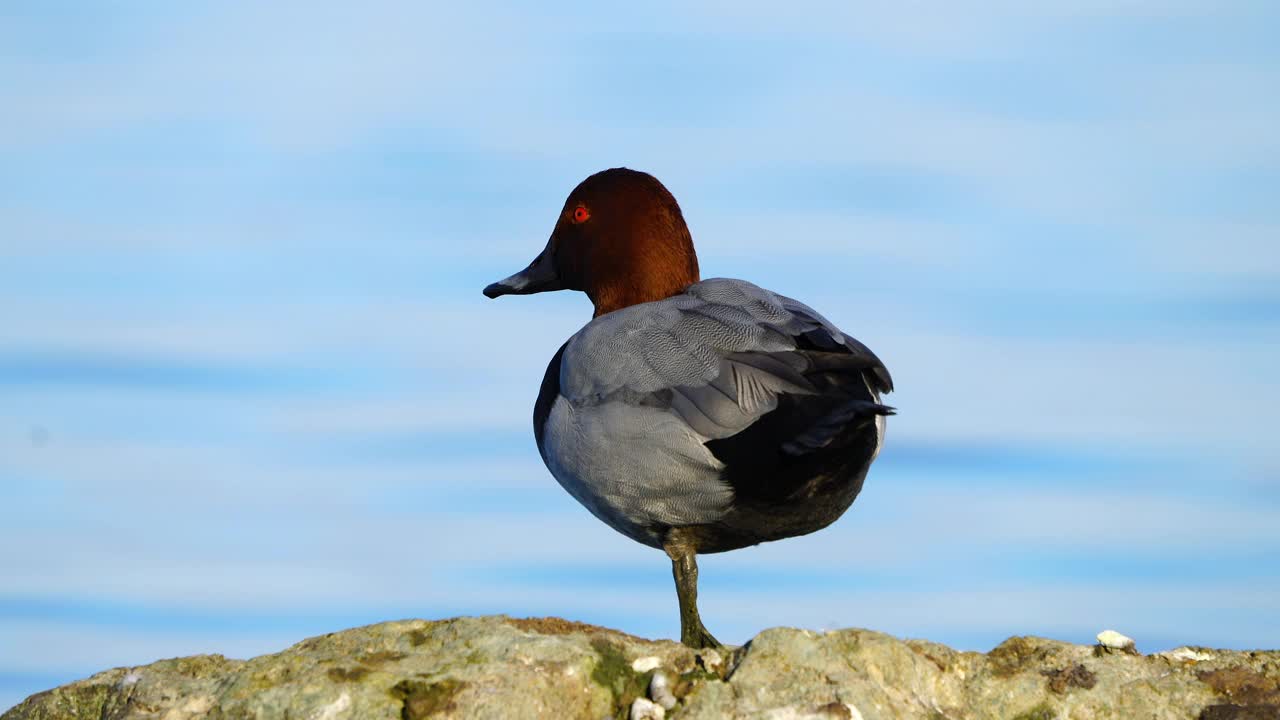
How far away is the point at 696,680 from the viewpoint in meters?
5.08

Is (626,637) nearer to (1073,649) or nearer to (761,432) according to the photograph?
(761,432)

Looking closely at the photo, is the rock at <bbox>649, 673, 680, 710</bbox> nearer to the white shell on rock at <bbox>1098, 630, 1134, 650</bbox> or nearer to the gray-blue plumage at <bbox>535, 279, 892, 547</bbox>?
the gray-blue plumage at <bbox>535, 279, 892, 547</bbox>

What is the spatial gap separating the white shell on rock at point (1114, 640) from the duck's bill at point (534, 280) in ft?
13.3

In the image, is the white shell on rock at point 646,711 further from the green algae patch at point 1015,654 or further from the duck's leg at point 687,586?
the green algae patch at point 1015,654

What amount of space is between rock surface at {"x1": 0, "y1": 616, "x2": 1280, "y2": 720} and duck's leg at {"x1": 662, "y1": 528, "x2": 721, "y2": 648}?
569 mm

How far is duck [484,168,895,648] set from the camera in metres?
6.20

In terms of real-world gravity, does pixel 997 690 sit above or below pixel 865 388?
below

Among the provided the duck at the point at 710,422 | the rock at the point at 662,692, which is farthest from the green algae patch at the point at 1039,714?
the rock at the point at 662,692

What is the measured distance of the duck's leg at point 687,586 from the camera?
20.9ft

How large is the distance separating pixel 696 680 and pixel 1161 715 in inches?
76.7

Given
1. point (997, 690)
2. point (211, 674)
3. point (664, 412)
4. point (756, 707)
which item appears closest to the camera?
point (756, 707)

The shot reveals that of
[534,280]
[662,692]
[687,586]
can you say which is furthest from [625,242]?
[662,692]

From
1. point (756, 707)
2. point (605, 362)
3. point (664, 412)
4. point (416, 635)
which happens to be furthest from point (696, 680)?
point (605, 362)

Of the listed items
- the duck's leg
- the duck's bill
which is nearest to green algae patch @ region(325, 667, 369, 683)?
the duck's leg
